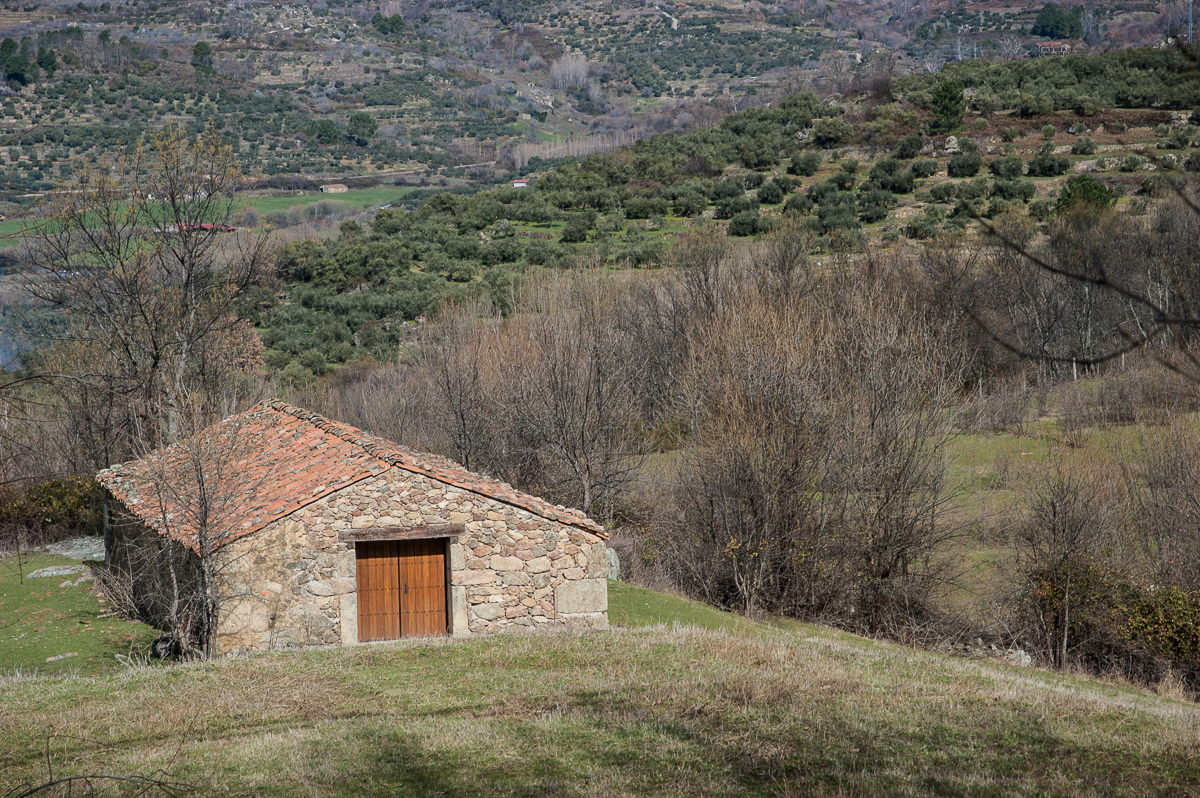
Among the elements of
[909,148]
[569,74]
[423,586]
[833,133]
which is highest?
[569,74]

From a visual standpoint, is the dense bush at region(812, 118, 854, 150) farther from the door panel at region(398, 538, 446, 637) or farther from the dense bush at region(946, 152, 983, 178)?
the door panel at region(398, 538, 446, 637)

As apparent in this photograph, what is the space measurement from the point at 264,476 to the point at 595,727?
11829 millimetres

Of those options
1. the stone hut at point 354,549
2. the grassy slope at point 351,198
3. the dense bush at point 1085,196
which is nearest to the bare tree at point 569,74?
the grassy slope at point 351,198

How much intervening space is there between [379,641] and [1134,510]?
828 inches

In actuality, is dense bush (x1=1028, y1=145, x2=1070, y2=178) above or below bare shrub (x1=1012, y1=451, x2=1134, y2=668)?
above

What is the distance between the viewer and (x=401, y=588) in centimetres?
1941

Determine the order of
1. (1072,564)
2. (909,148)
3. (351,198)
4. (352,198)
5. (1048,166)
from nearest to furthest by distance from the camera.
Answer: (1072,564) < (1048,166) < (909,148) < (351,198) < (352,198)

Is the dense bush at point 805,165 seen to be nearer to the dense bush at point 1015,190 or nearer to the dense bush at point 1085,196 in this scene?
the dense bush at point 1015,190

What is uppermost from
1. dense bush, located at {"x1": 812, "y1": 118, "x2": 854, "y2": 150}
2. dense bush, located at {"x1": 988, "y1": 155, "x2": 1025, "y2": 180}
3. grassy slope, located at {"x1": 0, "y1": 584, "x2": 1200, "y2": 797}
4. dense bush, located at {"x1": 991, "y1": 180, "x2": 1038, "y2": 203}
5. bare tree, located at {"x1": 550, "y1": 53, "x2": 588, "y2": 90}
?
bare tree, located at {"x1": 550, "y1": 53, "x2": 588, "y2": 90}

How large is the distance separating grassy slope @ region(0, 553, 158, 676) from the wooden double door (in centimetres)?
449

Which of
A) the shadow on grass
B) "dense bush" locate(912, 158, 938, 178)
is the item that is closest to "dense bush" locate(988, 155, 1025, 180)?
"dense bush" locate(912, 158, 938, 178)

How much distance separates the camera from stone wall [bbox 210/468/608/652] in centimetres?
1783

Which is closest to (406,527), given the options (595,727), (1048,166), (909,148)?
(595,727)

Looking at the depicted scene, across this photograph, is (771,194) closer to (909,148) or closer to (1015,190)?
(909,148)
